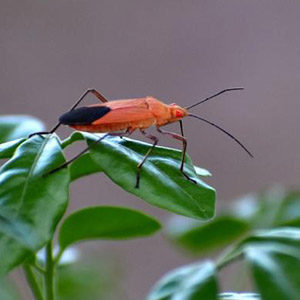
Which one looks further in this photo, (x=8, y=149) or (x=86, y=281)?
(x=86, y=281)

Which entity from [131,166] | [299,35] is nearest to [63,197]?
[131,166]

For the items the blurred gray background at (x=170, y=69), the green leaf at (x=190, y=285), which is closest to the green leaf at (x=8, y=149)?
the green leaf at (x=190, y=285)

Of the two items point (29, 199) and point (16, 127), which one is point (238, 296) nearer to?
point (29, 199)

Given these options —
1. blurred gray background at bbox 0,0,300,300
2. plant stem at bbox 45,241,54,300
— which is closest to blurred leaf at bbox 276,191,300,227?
plant stem at bbox 45,241,54,300

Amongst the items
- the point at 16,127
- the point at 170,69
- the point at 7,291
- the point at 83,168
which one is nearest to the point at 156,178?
the point at 83,168

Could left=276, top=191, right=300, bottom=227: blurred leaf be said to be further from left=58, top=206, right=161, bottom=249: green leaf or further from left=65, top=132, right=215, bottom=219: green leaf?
left=65, top=132, right=215, bottom=219: green leaf
